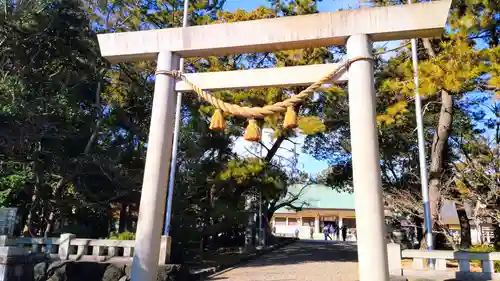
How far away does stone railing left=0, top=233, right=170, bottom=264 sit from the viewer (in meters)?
8.17

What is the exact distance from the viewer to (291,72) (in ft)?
13.6

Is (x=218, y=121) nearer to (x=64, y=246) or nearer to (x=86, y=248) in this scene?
(x=86, y=248)

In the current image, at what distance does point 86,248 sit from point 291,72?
6.67m

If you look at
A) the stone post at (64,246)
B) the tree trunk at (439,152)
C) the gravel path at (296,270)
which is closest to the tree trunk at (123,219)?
the gravel path at (296,270)

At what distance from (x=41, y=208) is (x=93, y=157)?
9.01 ft

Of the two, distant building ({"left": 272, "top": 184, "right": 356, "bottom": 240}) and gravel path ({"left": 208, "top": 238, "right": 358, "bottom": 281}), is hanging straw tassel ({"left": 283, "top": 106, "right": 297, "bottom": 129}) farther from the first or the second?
distant building ({"left": 272, "top": 184, "right": 356, "bottom": 240})

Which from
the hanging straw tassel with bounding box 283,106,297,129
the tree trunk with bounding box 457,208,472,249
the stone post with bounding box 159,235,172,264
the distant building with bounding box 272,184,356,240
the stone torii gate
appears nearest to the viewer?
the stone torii gate

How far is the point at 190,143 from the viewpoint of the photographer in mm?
12320

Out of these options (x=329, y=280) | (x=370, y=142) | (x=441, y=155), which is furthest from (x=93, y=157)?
(x=441, y=155)

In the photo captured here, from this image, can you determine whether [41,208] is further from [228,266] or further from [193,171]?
[228,266]

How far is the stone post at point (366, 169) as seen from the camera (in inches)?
133

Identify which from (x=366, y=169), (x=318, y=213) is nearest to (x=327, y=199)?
(x=318, y=213)

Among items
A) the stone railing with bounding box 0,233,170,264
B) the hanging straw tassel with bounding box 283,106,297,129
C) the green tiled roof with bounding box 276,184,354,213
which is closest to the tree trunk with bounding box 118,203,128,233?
the stone railing with bounding box 0,233,170,264

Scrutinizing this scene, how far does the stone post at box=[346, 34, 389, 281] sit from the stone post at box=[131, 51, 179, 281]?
196 cm
